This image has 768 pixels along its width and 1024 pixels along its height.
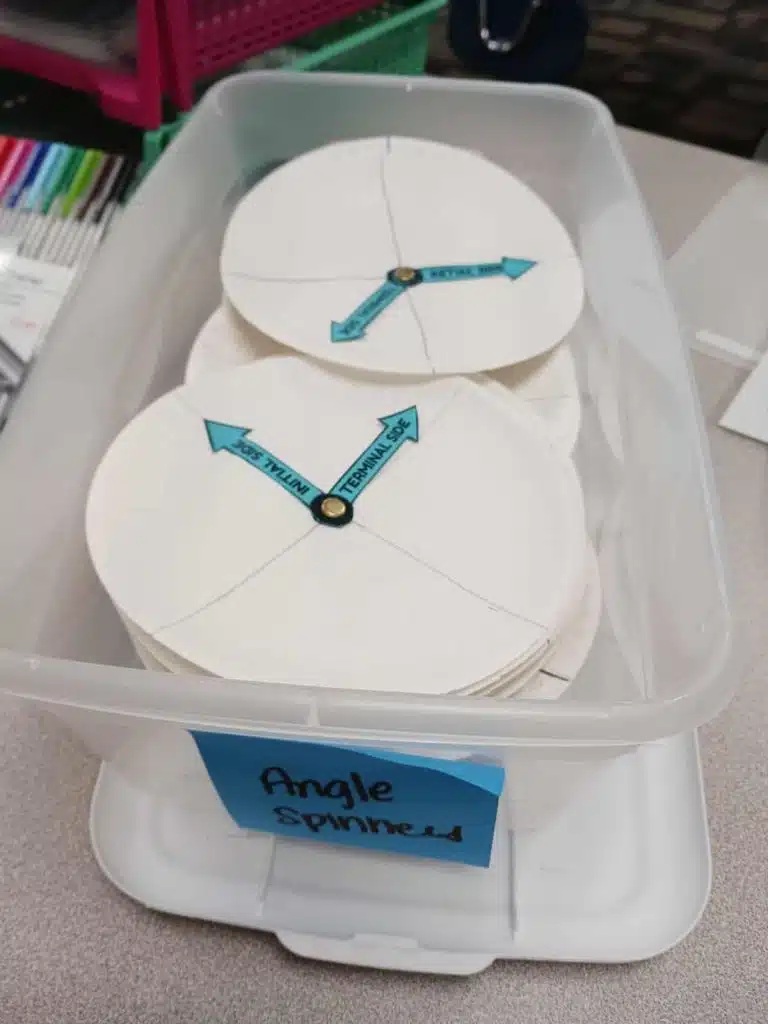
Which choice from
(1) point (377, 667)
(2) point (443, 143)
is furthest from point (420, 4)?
(1) point (377, 667)

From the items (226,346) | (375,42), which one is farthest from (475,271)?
(375,42)

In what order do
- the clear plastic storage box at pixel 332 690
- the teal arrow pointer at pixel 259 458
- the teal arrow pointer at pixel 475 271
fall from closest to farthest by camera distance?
the clear plastic storage box at pixel 332 690 < the teal arrow pointer at pixel 259 458 < the teal arrow pointer at pixel 475 271

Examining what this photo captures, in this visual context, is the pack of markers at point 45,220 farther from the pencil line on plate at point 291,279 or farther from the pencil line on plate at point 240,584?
the pencil line on plate at point 240,584

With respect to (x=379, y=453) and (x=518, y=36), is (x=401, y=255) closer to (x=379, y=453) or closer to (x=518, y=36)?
(x=379, y=453)

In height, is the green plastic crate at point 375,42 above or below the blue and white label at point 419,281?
above

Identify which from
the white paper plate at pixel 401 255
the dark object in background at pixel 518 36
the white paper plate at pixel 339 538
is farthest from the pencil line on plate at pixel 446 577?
the dark object in background at pixel 518 36

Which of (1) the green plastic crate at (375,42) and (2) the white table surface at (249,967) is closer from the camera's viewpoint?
(2) the white table surface at (249,967)

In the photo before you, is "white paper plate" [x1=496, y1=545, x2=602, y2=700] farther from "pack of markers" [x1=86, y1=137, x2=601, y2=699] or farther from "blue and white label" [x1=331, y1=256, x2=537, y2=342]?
"blue and white label" [x1=331, y1=256, x2=537, y2=342]

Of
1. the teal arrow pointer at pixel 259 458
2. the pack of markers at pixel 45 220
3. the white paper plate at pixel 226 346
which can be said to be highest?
the teal arrow pointer at pixel 259 458
